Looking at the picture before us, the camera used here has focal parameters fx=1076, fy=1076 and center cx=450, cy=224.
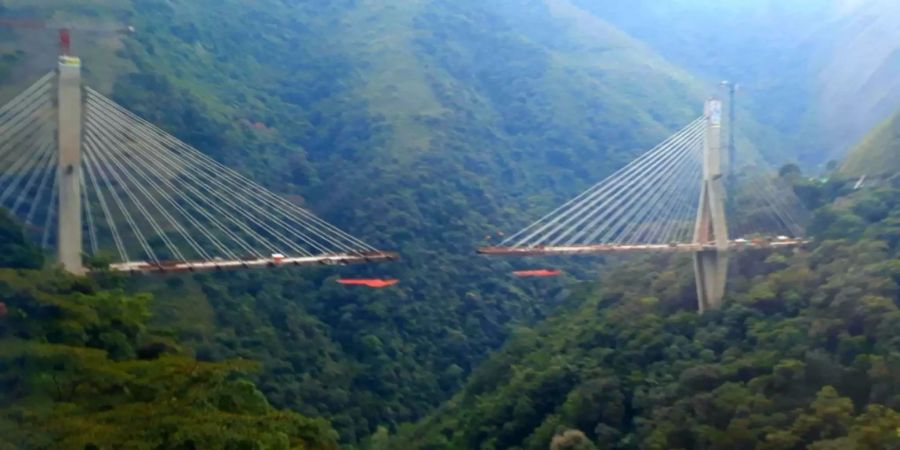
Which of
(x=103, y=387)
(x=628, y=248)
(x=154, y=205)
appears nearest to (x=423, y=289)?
(x=628, y=248)

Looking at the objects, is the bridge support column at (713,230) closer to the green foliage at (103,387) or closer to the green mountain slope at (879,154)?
the green mountain slope at (879,154)

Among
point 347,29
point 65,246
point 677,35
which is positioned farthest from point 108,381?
point 677,35

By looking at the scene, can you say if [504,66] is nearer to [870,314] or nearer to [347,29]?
[347,29]

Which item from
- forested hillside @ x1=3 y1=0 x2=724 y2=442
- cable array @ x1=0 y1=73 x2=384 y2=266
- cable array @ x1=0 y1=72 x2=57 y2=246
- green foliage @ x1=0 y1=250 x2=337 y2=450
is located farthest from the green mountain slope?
cable array @ x1=0 y1=72 x2=57 y2=246

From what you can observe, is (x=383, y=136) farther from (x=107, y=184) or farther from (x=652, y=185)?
(x=107, y=184)

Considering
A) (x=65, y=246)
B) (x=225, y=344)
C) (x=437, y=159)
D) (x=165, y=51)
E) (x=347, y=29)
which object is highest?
(x=347, y=29)

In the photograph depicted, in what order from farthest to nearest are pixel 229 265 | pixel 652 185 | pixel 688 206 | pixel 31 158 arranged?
1. pixel 688 206
2. pixel 652 185
3. pixel 31 158
4. pixel 229 265
